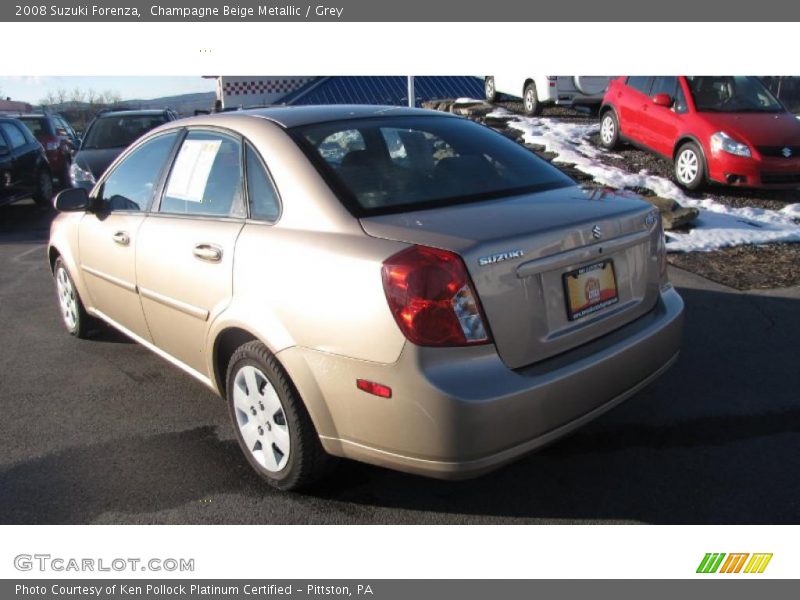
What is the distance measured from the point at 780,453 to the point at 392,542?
1904 millimetres

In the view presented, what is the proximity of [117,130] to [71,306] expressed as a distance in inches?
263

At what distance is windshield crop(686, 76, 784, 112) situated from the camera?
28.7 ft

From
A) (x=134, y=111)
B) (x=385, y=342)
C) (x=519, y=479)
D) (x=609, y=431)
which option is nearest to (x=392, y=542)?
(x=519, y=479)

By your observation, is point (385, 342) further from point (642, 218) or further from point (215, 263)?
point (642, 218)

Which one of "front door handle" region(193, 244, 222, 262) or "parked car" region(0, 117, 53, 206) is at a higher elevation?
"front door handle" region(193, 244, 222, 262)

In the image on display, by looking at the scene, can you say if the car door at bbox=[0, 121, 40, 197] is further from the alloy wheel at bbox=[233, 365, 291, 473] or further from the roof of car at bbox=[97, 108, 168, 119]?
the alloy wheel at bbox=[233, 365, 291, 473]

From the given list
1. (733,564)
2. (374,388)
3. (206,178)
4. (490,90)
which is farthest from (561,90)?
(374,388)

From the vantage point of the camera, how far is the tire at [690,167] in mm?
8477

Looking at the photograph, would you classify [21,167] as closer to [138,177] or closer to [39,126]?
[39,126]

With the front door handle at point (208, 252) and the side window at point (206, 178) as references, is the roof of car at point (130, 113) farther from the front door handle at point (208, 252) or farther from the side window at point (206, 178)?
the front door handle at point (208, 252)

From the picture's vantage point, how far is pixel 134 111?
1122 cm

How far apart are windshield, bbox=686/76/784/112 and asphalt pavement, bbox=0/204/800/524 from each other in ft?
16.9

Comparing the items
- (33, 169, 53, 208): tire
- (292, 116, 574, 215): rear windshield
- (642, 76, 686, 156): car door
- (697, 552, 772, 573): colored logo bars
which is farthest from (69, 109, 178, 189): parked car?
(697, 552, 772, 573): colored logo bars

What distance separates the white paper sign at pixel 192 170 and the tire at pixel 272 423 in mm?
972
